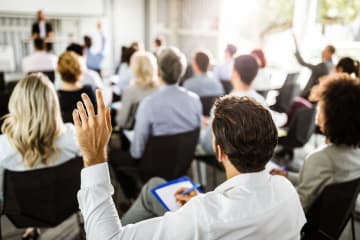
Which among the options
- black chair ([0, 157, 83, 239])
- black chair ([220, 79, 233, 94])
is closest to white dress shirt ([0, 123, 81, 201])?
black chair ([0, 157, 83, 239])

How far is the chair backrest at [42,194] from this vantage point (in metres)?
1.79

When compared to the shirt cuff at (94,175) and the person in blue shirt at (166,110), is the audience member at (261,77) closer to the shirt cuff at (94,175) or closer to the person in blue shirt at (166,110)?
the person in blue shirt at (166,110)

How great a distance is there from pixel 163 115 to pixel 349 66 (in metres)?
1.92

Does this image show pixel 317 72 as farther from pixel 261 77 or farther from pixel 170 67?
pixel 170 67

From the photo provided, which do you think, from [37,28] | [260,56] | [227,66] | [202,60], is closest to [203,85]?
[202,60]

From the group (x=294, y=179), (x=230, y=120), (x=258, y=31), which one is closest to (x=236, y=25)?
(x=258, y=31)

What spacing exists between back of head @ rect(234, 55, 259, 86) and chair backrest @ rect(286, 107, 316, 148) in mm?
857

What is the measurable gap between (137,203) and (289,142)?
2.05 m

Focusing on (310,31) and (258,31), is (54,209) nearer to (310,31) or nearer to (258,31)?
(310,31)

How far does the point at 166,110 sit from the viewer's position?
8.46 ft

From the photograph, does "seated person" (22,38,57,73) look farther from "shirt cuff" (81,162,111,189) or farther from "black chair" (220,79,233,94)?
"shirt cuff" (81,162,111,189)

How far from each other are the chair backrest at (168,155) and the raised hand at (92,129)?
127cm

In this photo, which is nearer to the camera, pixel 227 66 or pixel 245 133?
pixel 245 133

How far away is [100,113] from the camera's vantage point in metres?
1.01
